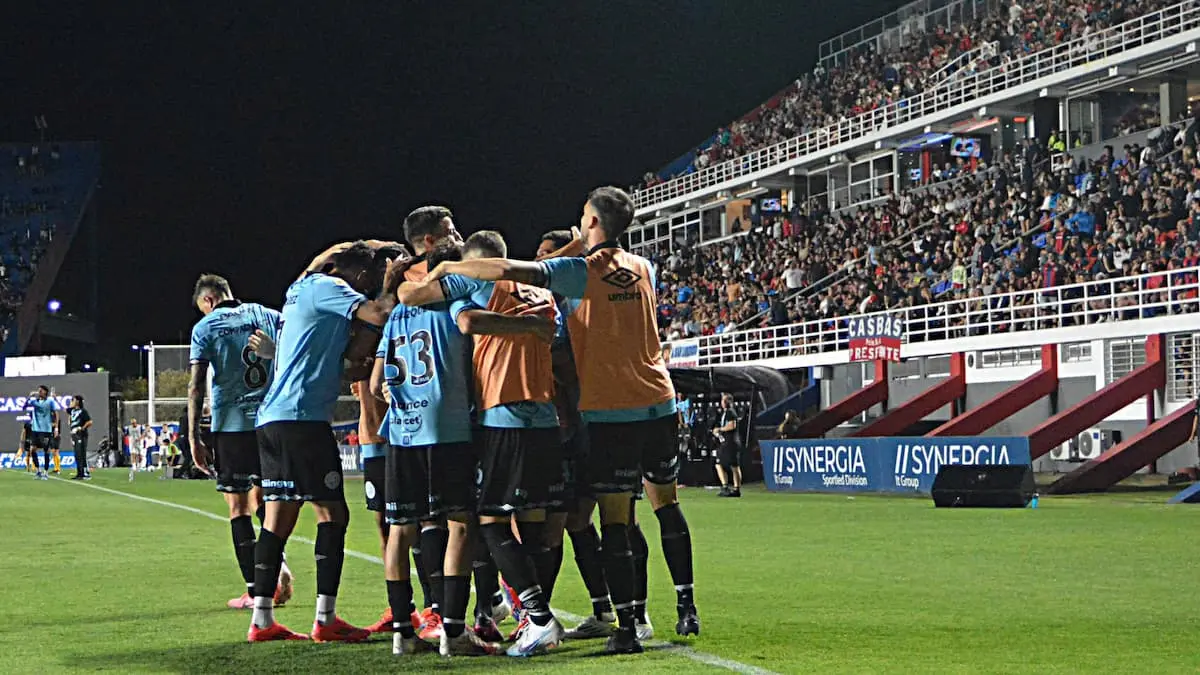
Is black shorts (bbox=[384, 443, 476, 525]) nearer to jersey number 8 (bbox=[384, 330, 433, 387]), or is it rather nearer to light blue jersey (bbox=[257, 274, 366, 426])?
jersey number 8 (bbox=[384, 330, 433, 387])

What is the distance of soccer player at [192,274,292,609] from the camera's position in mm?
9758

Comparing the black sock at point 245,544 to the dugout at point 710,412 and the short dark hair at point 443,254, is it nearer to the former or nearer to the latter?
the short dark hair at point 443,254

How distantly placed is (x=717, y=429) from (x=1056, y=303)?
737cm

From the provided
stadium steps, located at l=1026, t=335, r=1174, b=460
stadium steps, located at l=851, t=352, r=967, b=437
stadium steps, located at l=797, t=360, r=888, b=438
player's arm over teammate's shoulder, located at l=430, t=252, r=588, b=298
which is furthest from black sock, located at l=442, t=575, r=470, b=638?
stadium steps, located at l=797, t=360, r=888, b=438

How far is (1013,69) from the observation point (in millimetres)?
43031

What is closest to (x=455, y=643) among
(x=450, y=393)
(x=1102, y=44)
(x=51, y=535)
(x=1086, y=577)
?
(x=450, y=393)

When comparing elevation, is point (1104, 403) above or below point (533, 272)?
below

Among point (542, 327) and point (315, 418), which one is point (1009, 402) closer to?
point (315, 418)

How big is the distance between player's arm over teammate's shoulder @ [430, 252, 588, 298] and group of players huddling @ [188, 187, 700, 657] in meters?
0.01

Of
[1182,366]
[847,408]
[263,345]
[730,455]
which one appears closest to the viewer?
[263,345]

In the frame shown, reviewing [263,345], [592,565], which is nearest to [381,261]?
[263,345]

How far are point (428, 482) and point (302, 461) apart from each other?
1008 millimetres

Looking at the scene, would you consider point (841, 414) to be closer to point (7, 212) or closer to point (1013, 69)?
point (1013, 69)

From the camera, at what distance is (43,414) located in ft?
111
